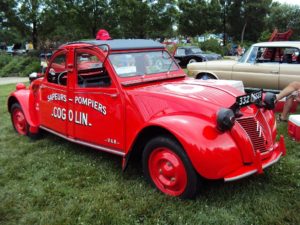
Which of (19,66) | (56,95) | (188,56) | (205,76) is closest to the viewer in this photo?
(56,95)

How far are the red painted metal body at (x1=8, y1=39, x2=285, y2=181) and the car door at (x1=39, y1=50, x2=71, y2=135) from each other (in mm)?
15

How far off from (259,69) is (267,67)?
0.64ft

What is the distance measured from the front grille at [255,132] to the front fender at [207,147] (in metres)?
0.32

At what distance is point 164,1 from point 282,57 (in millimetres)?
16020

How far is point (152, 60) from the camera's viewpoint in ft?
16.7

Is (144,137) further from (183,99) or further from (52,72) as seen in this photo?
(52,72)

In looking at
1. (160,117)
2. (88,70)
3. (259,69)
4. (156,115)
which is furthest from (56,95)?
(259,69)

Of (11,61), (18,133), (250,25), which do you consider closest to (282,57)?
(18,133)

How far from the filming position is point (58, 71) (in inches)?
224

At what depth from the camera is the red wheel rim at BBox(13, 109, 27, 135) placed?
658 cm

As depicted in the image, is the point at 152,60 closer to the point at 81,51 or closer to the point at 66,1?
the point at 81,51

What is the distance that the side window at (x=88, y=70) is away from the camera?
5.00 meters

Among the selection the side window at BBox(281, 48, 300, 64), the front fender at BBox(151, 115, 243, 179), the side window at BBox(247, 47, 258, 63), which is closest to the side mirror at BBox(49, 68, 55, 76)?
the front fender at BBox(151, 115, 243, 179)

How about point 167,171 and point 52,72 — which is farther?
point 52,72
